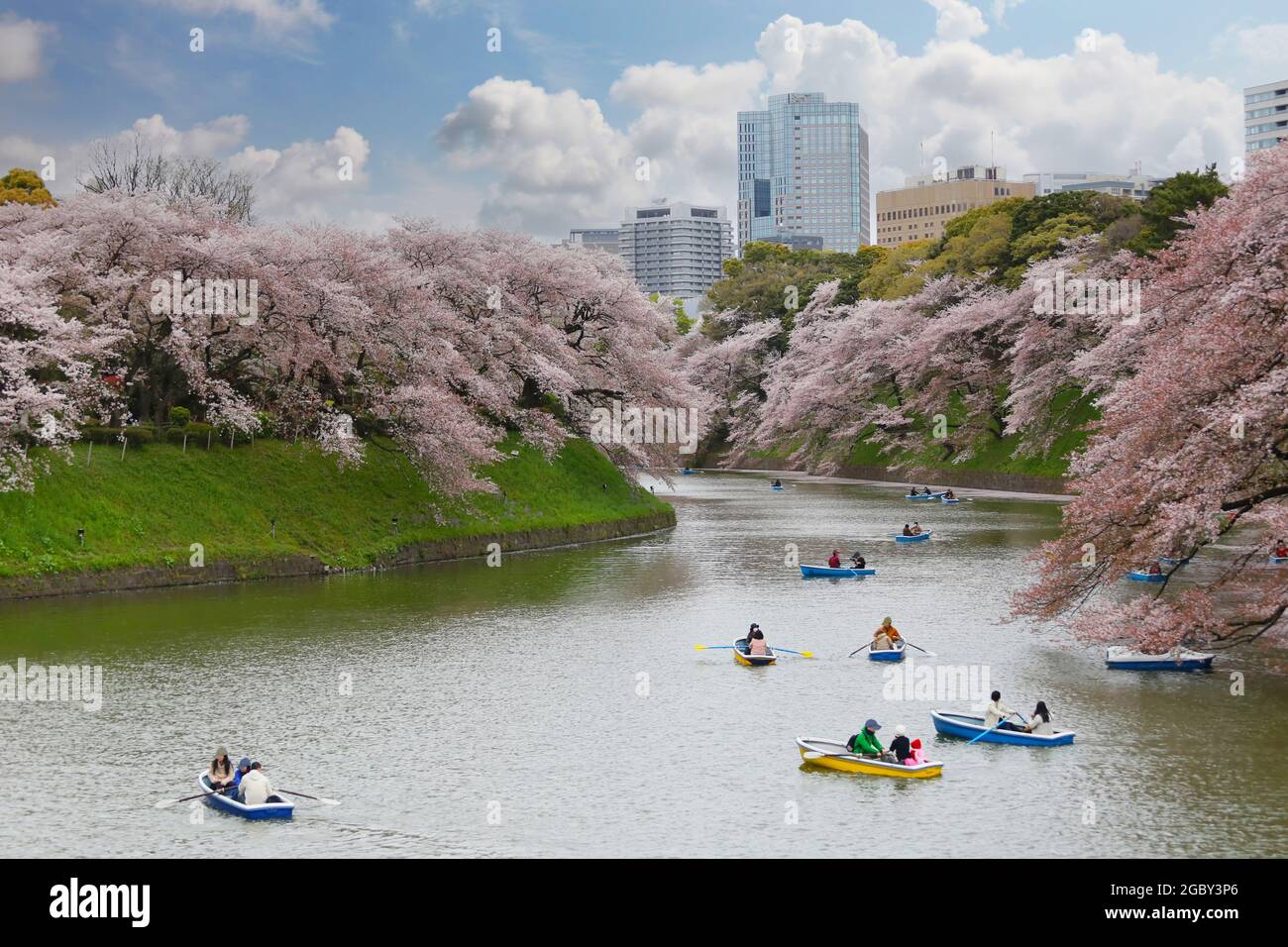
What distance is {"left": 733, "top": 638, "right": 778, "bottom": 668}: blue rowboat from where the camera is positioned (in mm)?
32625

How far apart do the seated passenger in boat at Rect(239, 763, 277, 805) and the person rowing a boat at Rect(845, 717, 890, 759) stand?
409 inches

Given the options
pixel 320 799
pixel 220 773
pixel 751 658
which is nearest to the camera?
pixel 320 799

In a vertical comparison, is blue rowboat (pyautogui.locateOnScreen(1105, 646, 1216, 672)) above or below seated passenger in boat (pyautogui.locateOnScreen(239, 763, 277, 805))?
above

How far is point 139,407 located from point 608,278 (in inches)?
1062

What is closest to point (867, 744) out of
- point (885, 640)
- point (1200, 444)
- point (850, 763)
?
point (850, 763)

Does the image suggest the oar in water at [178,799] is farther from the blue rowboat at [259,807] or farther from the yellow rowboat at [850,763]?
the yellow rowboat at [850,763]

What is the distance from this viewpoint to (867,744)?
76.7 ft

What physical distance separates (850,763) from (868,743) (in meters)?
0.52

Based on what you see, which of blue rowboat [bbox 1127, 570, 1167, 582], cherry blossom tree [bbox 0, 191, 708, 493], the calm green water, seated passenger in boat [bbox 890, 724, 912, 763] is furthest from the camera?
cherry blossom tree [bbox 0, 191, 708, 493]

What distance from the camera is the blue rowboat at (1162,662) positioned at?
30.9m

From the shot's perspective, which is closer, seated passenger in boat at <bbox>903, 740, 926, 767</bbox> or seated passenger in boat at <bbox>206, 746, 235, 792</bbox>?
seated passenger in boat at <bbox>206, 746, 235, 792</bbox>

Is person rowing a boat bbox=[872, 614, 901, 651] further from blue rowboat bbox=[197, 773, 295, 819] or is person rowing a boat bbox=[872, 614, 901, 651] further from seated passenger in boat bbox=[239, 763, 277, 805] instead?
seated passenger in boat bbox=[239, 763, 277, 805]

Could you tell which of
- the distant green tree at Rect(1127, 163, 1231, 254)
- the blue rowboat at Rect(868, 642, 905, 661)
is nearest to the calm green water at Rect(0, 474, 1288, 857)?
the blue rowboat at Rect(868, 642, 905, 661)

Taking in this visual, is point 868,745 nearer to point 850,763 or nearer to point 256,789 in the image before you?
point 850,763
